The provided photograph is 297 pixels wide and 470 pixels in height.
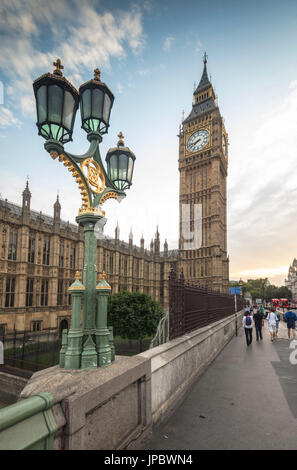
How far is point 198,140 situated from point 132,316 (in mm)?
44134

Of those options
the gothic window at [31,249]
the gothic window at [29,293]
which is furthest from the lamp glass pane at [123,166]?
the gothic window at [31,249]

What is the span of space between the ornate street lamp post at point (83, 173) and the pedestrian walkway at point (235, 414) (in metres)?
1.31

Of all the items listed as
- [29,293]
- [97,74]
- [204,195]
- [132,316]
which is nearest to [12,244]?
[29,293]

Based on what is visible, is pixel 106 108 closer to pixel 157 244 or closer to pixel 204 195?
pixel 157 244

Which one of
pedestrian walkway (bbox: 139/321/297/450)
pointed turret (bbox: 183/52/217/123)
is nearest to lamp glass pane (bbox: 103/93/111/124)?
pedestrian walkway (bbox: 139/321/297/450)

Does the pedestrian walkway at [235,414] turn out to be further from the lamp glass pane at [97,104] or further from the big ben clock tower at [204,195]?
the big ben clock tower at [204,195]

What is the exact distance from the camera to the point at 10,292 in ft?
79.2

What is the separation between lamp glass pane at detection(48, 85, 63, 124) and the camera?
325 cm

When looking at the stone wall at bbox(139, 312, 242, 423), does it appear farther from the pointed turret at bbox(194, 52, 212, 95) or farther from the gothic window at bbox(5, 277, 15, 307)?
the pointed turret at bbox(194, 52, 212, 95)

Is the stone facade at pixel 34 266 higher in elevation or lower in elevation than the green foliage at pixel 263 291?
higher

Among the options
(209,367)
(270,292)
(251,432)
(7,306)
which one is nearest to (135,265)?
(7,306)

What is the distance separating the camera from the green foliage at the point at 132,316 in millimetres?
23234
